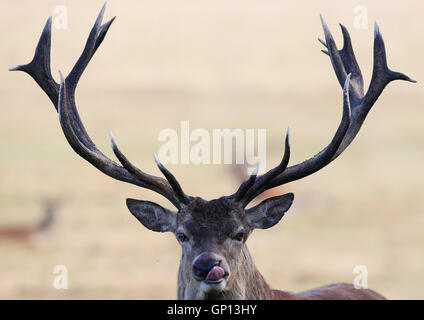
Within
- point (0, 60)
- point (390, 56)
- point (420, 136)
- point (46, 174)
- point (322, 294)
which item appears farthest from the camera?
point (0, 60)

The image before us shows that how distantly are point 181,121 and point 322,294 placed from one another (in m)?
21.8

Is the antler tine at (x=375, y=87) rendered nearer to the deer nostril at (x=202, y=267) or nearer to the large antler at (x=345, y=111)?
the large antler at (x=345, y=111)

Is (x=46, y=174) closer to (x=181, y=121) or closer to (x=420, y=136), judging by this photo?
(x=181, y=121)

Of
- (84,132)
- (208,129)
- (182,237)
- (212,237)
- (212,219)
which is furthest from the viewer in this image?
(208,129)

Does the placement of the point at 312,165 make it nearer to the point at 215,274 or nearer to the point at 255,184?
the point at 255,184

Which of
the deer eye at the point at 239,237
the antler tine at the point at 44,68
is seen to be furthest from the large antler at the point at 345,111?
the antler tine at the point at 44,68

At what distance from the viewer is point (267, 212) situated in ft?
30.2

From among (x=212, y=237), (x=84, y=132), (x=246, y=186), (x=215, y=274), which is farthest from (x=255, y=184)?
(x=84, y=132)

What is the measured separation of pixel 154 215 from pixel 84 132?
3.34ft

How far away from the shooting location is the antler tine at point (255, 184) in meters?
8.82

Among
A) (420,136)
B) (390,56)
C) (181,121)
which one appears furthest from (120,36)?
(420,136)

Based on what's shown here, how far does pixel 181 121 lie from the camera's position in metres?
31.5

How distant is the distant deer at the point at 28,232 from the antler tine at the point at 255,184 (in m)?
11.5

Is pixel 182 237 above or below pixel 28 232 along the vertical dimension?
below
